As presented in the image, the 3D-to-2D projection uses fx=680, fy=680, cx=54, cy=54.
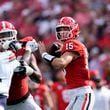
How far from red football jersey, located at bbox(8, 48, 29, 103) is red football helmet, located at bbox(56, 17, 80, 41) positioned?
1.72 ft

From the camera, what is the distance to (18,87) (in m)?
8.77

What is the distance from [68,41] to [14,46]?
0.67m

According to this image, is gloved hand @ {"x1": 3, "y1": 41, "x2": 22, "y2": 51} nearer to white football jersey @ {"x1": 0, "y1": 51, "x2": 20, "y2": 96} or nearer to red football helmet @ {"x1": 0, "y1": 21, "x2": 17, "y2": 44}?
red football helmet @ {"x1": 0, "y1": 21, "x2": 17, "y2": 44}

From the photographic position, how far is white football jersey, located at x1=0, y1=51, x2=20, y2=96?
25.7ft

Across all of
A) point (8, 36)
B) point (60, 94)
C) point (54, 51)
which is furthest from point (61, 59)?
point (60, 94)

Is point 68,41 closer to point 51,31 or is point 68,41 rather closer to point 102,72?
point 102,72

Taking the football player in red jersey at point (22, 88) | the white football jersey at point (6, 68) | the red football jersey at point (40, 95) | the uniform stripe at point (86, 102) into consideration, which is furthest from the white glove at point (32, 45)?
the red football jersey at point (40, 95)

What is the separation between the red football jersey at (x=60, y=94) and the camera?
39.8 ft

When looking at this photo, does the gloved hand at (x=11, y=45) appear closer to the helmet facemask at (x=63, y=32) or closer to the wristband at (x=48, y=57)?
the wristband at (x=48, y=57)

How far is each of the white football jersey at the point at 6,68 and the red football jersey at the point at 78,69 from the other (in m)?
0.67

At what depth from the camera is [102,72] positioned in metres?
14.6

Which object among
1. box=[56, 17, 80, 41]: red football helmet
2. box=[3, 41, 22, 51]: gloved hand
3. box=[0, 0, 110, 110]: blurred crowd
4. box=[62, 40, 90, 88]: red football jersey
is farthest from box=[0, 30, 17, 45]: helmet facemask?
box=[0, 0, 110, 110]: blurred crowd

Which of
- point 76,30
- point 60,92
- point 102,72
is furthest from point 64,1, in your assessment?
point 76,30

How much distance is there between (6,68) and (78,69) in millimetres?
982
